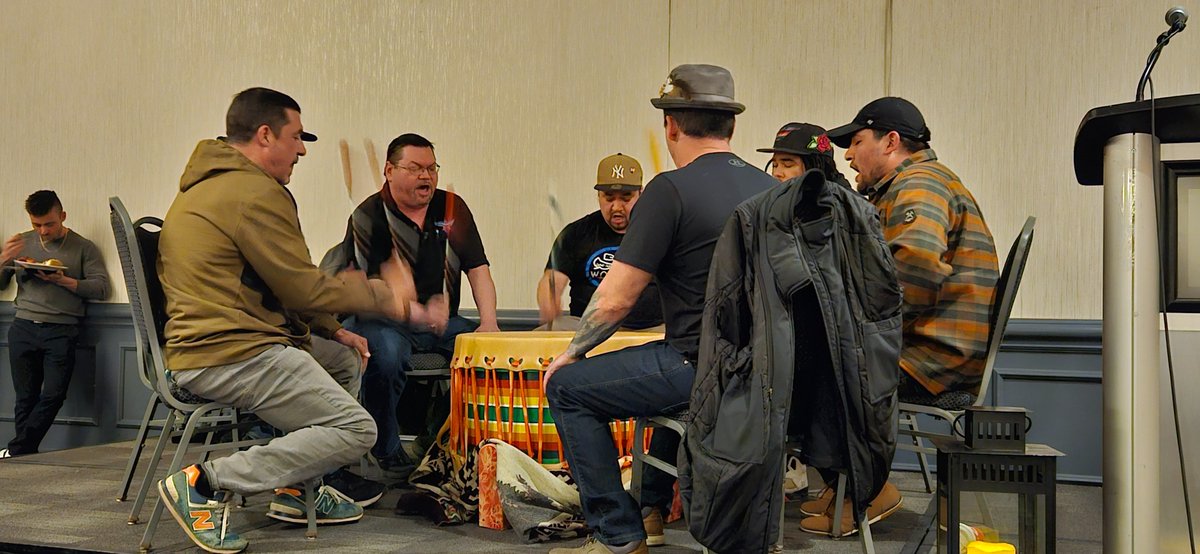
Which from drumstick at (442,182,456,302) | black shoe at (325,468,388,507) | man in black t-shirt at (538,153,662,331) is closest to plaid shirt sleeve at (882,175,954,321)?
man in black t-shirt at (538,153,662,331)

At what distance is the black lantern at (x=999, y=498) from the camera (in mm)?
1909

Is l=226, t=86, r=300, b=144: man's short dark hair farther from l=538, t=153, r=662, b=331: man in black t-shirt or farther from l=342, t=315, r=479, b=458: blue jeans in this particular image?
l=538, t=153, r=662, b=331: man in black t-shirt

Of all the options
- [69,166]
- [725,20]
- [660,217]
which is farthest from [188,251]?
[69,166]

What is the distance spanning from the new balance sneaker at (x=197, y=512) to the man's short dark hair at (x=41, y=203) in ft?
10.9

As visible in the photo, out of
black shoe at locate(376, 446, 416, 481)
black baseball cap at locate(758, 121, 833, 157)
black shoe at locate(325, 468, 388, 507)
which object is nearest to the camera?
black shoe at locate(325, 468, 388, 507)

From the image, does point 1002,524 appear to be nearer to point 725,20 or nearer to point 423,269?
point 423,269

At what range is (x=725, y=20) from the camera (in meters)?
4.53

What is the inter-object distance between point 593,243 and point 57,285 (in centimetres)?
298

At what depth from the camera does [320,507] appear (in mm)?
3027

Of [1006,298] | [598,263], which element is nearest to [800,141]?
[598,263]

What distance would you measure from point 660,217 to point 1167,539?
1114 mm

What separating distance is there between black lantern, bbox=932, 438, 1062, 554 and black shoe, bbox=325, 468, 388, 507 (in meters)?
1.83

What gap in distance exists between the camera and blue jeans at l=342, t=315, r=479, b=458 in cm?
356

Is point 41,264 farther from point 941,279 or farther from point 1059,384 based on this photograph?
point 1059,384
